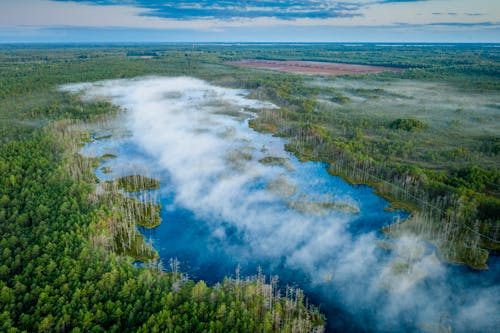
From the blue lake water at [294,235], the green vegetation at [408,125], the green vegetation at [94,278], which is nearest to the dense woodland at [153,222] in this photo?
the green vegetation at [94,278]

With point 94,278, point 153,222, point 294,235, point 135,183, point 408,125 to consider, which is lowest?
point 294,235

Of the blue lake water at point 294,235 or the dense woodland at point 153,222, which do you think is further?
the blue lake water at point 294,235

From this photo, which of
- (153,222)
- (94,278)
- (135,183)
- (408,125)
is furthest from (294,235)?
(408,125)

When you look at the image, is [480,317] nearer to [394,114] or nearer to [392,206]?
[392,206]

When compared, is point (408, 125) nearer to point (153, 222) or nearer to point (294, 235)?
point (294, 235)

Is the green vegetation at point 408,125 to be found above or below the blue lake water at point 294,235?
above

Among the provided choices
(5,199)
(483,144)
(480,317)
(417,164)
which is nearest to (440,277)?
(480,317)

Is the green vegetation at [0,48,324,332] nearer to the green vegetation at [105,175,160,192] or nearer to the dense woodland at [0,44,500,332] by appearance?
the dense woodland at [0,44,500,332]

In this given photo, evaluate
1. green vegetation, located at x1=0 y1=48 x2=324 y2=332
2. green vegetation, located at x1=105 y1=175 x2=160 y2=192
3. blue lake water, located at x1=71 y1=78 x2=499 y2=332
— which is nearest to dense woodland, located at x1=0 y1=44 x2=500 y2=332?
green vegetation, located at x1=0 y1=48 x2=324 y2=332

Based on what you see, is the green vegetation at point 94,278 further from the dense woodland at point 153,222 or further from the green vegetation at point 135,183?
the green vegetation at point 135,183
